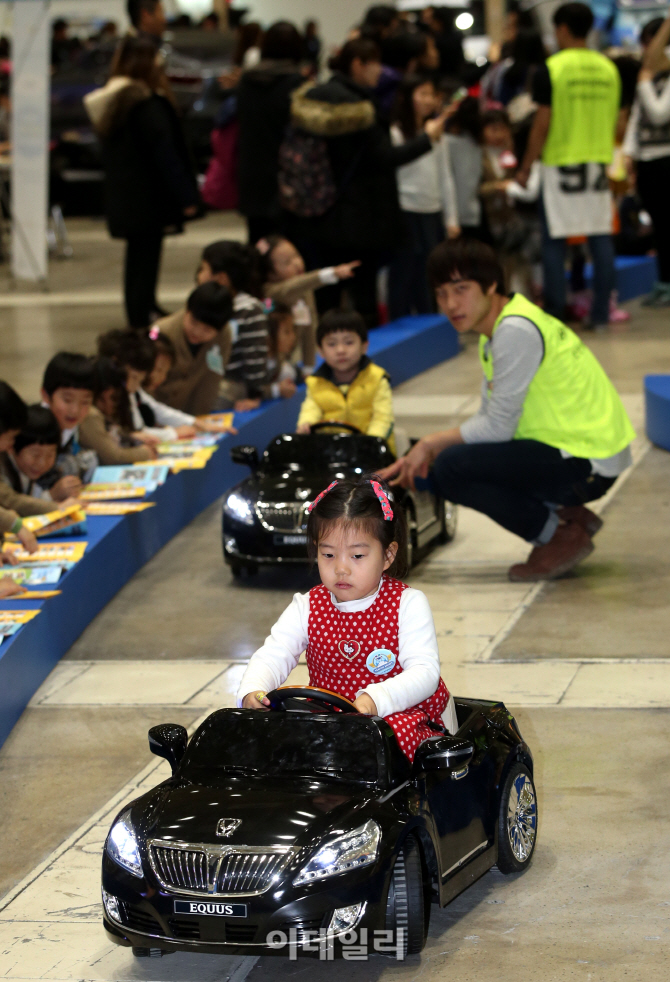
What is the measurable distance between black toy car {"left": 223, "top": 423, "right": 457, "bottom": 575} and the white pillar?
8.02 meters

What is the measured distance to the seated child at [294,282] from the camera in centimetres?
919

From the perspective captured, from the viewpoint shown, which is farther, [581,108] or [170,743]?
[581,108]

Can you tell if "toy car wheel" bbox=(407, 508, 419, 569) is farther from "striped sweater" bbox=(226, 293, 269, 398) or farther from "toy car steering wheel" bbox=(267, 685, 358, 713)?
"toy car steering wheel" bbox=(267, 685, 358, 713)

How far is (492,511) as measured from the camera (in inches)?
254

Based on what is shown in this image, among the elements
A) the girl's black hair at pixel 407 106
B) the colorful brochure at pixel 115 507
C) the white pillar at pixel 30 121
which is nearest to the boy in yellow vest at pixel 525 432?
the colorful brochure at pixel 115 507

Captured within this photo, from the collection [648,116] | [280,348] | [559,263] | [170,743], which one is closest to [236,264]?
[280,348]

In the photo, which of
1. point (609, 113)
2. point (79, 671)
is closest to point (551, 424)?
point (79, 671)

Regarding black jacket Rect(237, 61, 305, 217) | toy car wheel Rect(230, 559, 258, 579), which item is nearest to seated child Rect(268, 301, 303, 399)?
black jacket Rect(237, 61, 305, 217)

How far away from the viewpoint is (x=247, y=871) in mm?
3139

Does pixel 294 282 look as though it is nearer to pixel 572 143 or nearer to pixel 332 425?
pixel 332 425

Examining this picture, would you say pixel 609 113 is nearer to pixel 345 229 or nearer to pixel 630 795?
pixel 345 229

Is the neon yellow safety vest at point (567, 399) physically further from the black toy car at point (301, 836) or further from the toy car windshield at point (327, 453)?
the black toy car at point (301, 836)

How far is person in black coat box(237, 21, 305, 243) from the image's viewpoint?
10.6 m

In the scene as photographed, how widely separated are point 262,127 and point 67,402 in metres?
4.87
